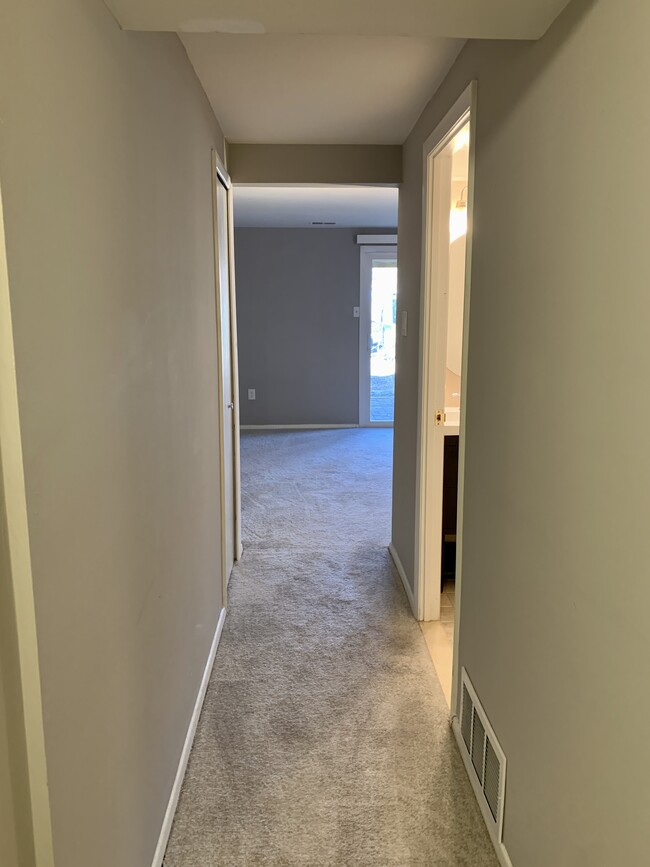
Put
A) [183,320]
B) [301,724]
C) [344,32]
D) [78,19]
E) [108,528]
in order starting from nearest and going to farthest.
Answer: [78,19], [108,528], [344,32], [183,320], [301,724]

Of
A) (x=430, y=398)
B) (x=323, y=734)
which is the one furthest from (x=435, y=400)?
(x=323, y=734)

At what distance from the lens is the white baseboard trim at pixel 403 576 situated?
3072mm

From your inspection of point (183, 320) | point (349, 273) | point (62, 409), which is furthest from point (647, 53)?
point (349, 273)

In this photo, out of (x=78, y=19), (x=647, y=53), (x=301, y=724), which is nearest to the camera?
(x=647, y=53)

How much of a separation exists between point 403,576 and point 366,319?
14.2 ft

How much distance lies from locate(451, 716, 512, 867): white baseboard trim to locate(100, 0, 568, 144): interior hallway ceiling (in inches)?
75.3

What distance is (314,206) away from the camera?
219 inches

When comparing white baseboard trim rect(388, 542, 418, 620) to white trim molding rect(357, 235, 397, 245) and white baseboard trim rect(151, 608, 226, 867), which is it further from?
white trim molding rect(357, 235, 397, 245)

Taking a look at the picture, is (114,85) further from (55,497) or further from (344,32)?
(55,497)

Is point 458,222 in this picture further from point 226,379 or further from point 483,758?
point 483,758

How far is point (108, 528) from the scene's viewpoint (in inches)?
50.0

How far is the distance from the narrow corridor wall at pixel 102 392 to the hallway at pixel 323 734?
0.21 m

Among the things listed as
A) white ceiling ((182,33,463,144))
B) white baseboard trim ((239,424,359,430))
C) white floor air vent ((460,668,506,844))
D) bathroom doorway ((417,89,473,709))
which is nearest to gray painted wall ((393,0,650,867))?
white floor air vent ((460,668,506,844))

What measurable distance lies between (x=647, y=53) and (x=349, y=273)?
20.7ft
